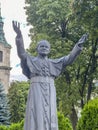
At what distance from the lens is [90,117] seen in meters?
A: 17.3

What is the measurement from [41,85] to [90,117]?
8860mm

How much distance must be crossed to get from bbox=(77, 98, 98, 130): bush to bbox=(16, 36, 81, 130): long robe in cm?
823

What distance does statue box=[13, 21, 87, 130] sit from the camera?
861 cm

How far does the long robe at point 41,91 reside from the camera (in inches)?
339

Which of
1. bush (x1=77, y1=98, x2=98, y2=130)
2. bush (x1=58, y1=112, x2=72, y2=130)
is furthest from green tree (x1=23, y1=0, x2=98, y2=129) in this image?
bush (x1=77, y1=98, x2=98, y2=130)

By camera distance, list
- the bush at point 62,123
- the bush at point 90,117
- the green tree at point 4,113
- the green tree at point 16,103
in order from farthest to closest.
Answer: the green tree at point 16,103 → the green tree at point 4,113 → the bush at point 62,123 → the bush at point 90,117

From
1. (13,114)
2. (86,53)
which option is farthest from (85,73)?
(13,114)

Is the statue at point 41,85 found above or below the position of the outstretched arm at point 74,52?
below

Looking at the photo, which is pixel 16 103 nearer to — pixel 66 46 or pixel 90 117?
pixel 66 46

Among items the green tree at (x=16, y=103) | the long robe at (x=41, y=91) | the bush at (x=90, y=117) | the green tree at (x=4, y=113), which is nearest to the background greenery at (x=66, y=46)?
the green tree at (x=4, y=113)

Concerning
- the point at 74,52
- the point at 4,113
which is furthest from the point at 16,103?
the point at 74,52

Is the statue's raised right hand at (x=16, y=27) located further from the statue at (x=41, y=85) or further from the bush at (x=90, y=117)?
the bush at (x=90, y=117)

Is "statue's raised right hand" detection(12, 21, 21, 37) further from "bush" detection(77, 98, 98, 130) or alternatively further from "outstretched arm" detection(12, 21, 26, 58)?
"bush" detection(77, 98, 98, 130)

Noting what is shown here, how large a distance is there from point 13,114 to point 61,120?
77.3ft
